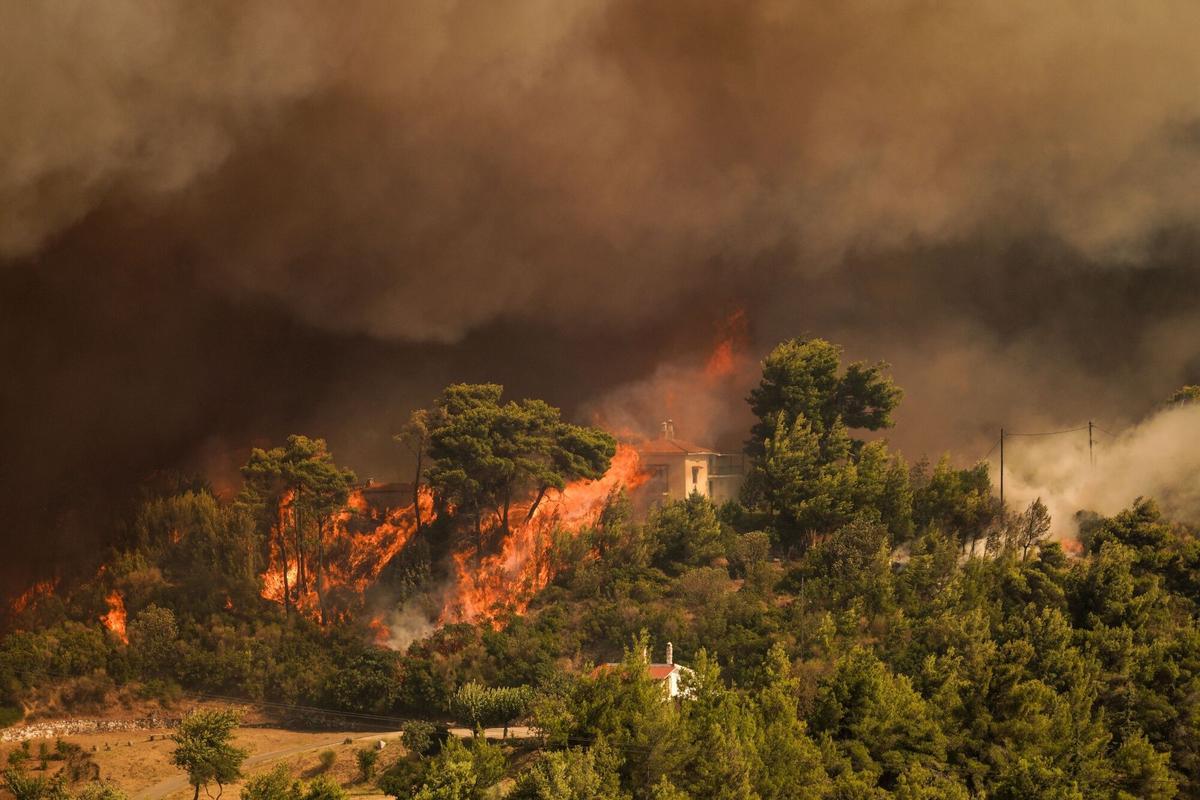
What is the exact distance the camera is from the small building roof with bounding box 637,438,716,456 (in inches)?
1731

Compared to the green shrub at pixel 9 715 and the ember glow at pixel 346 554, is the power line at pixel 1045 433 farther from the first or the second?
the green shrub at pixel 9 715

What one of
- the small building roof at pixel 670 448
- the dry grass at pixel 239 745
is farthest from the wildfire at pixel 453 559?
the dry grass at pixel 239 745

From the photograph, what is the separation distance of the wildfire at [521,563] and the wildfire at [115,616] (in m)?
8.08

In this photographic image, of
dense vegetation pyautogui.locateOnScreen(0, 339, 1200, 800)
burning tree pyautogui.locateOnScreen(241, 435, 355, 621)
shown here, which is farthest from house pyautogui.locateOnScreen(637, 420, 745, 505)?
burning tree pyautogui.locateOnScreen(241, 435, 355, 621)

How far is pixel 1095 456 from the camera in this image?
4450cm

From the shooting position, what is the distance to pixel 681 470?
43906 millimetres

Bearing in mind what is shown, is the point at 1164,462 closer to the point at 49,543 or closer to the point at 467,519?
the point at 467,519

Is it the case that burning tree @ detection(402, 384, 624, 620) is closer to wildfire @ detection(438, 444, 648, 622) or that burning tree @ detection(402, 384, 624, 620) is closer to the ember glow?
wildfire @ detection(438, 444, 648, 622)

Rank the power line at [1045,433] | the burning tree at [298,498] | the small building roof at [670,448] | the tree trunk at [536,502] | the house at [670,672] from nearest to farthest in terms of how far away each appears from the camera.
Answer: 1. the house at [670,672]
2. the burning tree at [298,498]
3. the tree trunk at [536,502]
4. the small building roof at [670,448]
5. the power line at [1045,433]

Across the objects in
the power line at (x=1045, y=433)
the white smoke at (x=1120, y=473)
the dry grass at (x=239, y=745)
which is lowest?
the dry grass at (x=239, y=745)

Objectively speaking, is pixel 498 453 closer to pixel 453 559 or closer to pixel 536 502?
pixel 536 502

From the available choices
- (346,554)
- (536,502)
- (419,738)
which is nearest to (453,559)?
(536,502)

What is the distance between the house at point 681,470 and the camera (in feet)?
144

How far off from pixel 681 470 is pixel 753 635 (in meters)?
10.5
